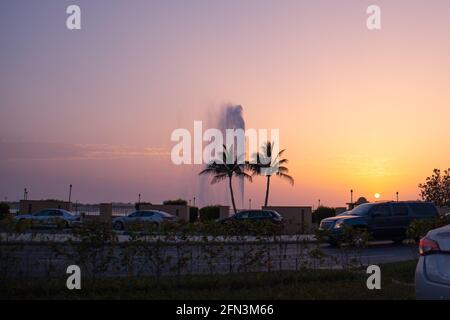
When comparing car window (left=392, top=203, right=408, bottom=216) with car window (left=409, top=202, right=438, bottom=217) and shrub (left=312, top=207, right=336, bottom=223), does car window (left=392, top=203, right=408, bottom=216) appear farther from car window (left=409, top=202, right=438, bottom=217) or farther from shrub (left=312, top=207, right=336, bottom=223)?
shrub (left=312, top=207, right=336, bottom=223)

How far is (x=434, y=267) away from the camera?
6473 mm

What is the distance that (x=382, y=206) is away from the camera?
2328cm

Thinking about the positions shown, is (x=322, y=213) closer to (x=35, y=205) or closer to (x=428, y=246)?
(x=35, y=205)

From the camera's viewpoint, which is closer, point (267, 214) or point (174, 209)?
point (267, 214)

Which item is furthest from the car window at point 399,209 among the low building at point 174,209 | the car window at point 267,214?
the low building at point 174,209

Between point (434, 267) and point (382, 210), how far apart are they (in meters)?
17.2

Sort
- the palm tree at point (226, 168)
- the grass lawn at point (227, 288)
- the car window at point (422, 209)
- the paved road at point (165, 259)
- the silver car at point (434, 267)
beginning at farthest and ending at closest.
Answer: the palm tree at point (226, 168) → the car window at point (422, 209) → the paved road at point (165, 259) → the grass lawn at point (227, 288) → the silver car at point (434, 267)

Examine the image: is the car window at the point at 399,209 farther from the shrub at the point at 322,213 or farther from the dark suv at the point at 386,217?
the shrub at the point at 322,213

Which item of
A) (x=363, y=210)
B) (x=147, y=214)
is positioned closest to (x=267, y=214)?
(x=147, y=214)

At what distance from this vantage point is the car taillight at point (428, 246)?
6559 millimetres
